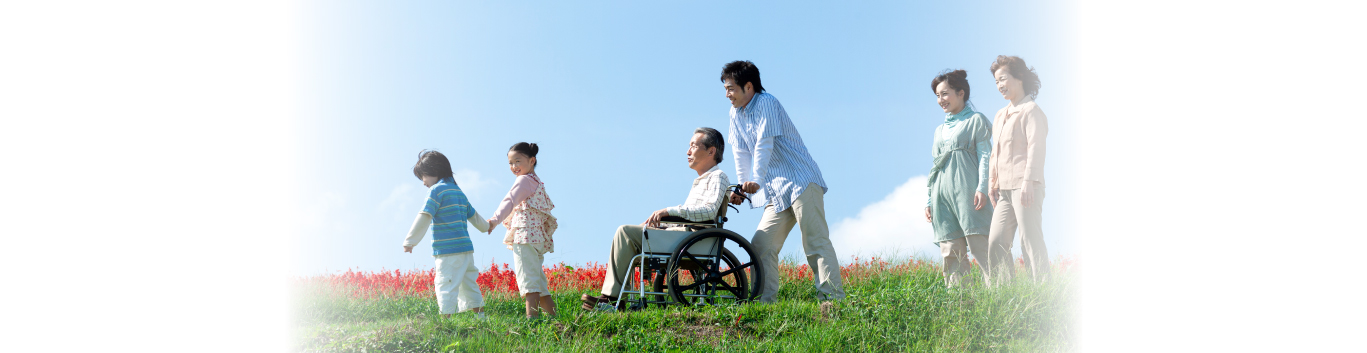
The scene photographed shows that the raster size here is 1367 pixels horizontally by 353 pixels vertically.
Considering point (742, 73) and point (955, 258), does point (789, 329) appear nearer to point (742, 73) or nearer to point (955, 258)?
point (955, 258)

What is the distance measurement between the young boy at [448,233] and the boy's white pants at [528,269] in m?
0.30

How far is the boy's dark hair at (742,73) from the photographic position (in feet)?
18.0

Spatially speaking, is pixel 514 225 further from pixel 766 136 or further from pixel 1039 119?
pixel 1039 119

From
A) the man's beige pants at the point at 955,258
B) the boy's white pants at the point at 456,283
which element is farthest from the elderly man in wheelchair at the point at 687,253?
the man's beige pants at the point at 955,258

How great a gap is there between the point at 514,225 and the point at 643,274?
1.00 metres

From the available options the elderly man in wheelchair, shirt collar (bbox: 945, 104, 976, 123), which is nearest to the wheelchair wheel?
the elderly man in wheelchair

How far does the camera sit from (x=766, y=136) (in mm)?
5309

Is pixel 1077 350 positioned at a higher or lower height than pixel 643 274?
lower

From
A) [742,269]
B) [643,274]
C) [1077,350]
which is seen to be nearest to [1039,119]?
[1077,350]

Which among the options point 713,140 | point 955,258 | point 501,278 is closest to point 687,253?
point 713,140

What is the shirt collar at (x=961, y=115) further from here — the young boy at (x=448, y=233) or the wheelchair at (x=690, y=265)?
the young boy at (x=448, y=233)

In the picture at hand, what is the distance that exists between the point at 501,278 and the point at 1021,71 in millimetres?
5223

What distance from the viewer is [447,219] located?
5352 millimetres

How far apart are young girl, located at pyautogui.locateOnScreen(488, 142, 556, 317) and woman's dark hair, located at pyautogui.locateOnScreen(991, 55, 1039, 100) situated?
297cm
